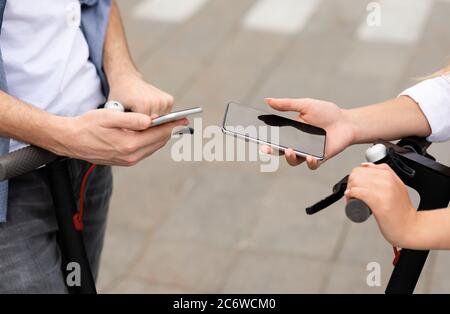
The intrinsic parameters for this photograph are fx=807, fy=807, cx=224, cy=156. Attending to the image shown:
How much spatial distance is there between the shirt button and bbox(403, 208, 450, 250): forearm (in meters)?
1.02

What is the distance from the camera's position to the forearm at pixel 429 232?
1.44 meters

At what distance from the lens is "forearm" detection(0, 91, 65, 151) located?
1.76 m

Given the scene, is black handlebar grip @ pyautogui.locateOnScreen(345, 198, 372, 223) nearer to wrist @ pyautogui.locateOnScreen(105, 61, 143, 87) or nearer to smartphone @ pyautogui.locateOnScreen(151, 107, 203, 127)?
smartphone @ pyautogui.locateOnScreen(151, 107, 203, 127)

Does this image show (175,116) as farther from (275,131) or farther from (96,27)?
(96,27)

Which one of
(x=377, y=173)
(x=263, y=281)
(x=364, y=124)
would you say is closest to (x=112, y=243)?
(x=263, y=281)

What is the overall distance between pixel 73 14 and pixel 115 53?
0.57ft

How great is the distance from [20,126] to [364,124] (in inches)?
30.0

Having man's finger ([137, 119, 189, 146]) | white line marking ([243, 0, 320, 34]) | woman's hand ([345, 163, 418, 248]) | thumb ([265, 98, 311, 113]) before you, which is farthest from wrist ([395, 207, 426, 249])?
white line marking ([243, 0, 320, 34])

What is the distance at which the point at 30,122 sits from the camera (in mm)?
1780

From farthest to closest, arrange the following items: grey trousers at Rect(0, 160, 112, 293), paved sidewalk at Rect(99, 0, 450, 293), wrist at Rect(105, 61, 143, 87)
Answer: paved sidewalk at Rect(99, 0, 450, 293) → wrist at Rect(105, 61, 143, 87) → grey trousers at Rect(0, 160, 112, 293)

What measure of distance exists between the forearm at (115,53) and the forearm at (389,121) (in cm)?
64

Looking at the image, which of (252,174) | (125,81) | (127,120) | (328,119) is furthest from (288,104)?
(252,174)

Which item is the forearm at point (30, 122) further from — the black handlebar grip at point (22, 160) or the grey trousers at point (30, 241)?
the grey trousers at point (30, 241)

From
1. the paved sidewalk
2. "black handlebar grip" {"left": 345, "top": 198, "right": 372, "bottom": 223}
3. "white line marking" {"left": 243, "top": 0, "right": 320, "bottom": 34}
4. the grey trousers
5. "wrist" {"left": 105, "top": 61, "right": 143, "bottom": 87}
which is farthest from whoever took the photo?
"white line marking" {"left": 243, "top": 0, "right": 320, "bottom": 34}
